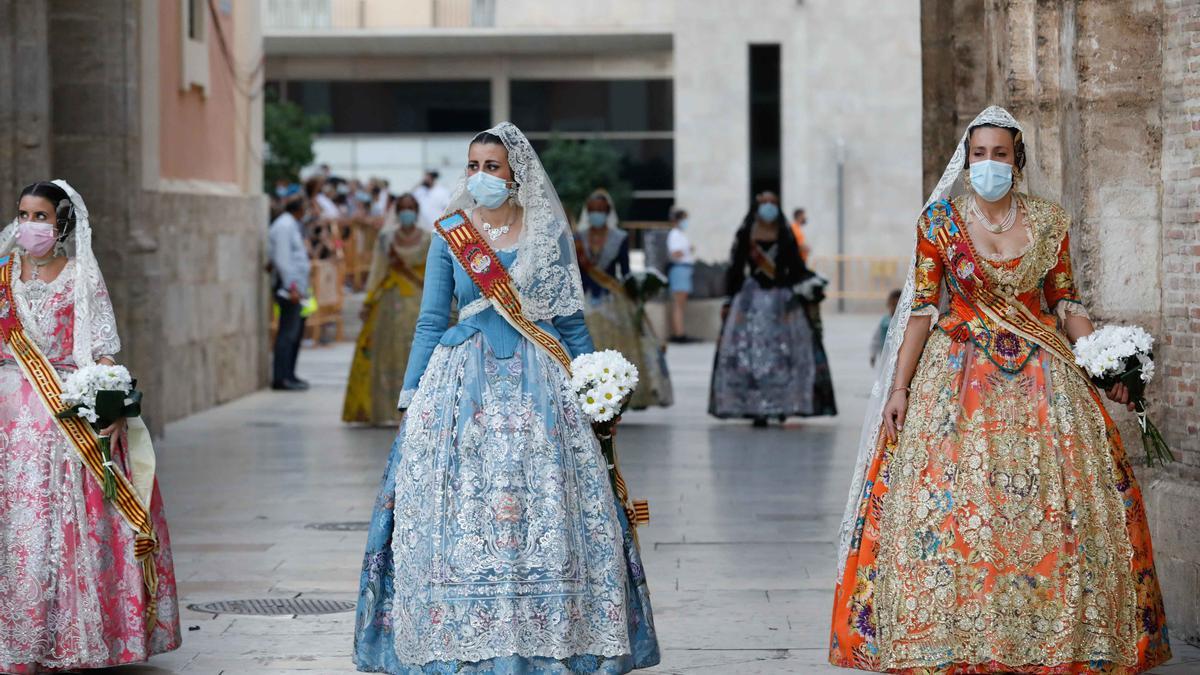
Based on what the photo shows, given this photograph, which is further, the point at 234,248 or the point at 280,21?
the point at 280,21

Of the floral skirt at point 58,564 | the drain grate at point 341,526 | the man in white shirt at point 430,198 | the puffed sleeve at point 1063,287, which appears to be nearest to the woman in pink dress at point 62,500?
the floral skirt at point 58,564

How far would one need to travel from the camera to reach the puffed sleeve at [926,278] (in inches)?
263

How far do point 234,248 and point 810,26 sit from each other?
20.8 m

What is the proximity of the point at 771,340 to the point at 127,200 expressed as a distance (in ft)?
15.8

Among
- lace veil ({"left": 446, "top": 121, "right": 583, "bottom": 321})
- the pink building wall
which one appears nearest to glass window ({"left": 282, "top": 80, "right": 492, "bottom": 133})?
the pink building wall

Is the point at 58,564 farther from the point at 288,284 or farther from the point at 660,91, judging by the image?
the point at 660,91

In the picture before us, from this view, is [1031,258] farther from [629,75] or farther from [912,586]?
[629,75]

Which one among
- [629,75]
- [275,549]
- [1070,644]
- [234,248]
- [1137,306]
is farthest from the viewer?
[629,75]

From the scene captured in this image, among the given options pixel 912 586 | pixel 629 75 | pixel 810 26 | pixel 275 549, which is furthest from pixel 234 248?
pixel 629 75

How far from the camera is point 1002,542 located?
631cm

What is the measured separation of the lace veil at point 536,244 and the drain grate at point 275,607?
2.21 m

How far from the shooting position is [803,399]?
1583 centimetres

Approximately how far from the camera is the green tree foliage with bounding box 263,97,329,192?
33.7 m

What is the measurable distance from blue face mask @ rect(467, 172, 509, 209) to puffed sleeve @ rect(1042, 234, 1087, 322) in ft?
5.74
